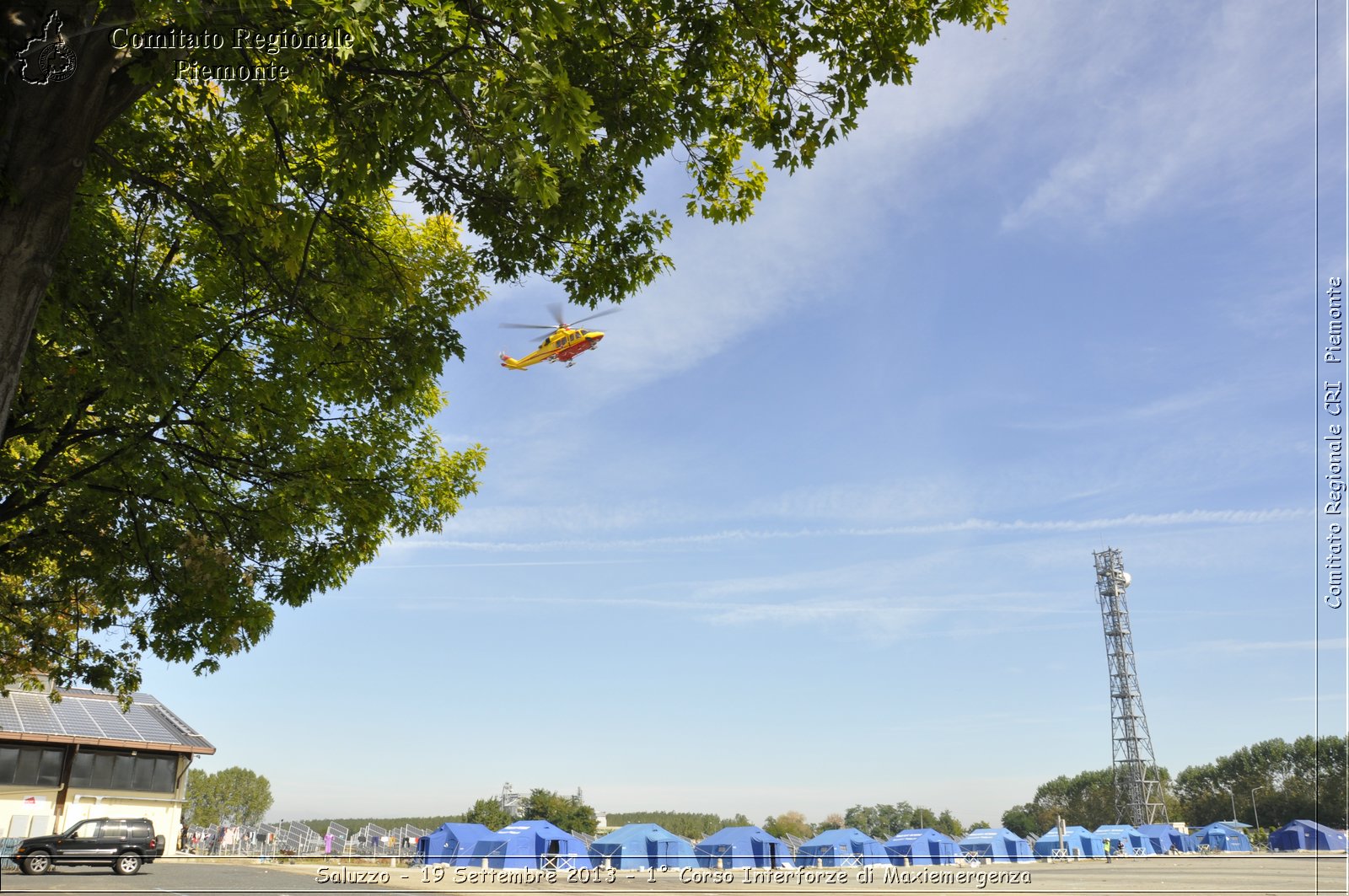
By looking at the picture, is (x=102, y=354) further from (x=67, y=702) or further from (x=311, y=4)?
(x=67, y=702)

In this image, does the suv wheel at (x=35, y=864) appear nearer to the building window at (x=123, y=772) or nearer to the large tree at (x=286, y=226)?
the building window at (x=123, y=772)

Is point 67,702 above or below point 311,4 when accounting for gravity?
below

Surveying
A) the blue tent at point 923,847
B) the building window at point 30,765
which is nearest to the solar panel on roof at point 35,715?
the building window at point 30,765

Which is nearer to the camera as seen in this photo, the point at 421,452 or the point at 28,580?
the point at 421,452

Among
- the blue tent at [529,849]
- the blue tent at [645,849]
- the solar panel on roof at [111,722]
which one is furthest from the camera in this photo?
the solar panel on roof at [111,722]

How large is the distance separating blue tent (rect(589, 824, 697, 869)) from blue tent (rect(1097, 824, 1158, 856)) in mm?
37204

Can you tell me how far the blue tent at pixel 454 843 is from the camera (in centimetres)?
2851

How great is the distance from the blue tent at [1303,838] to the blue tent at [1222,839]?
84.9 inches

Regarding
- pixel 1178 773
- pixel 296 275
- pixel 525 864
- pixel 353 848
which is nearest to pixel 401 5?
pixel 296 275

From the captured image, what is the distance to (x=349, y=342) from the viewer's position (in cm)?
776

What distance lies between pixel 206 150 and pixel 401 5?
151 inches

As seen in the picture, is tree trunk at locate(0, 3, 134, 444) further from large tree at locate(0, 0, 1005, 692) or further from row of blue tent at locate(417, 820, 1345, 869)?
row of blue tent at locate(417, 820, 1345, 869)

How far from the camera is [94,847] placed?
25.5 meters

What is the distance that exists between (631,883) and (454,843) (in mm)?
7280
